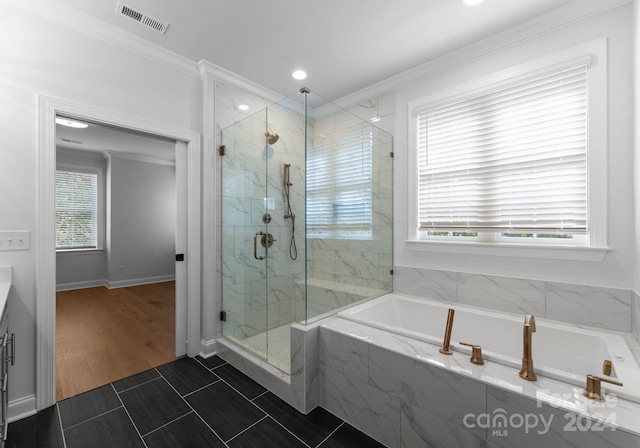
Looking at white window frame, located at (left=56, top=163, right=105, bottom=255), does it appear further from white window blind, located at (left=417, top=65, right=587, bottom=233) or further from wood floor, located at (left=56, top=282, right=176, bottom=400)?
white window blind, located at (left=417, top=65, right=587, bottom=233)

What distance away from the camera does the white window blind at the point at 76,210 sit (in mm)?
5090

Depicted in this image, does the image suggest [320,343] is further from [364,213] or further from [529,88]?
[529,88]

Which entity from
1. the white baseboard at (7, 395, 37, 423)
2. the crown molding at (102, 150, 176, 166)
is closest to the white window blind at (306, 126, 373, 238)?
the white baseboard at (7, 395, 37, 423)

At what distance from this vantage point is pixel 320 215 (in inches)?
88.8

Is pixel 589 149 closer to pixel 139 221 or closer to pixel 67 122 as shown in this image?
pixel 67 122

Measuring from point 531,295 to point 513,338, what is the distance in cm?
34

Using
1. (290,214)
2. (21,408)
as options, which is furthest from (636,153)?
(21,408)

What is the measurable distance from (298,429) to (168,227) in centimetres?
547

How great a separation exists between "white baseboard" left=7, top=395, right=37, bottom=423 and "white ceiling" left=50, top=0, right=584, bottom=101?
2.49m

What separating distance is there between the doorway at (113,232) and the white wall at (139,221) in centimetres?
2

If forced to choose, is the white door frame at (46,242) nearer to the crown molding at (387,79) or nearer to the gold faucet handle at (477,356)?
the crown molding at (387,79)

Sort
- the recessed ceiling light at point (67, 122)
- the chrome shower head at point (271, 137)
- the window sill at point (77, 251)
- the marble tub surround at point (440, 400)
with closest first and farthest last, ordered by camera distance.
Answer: the marble tub surround at point (440, 400) < the recessed ceiling light at point (67, 122) < the chrome shower head at point (271, 137) < the window sill at point (77, 251)

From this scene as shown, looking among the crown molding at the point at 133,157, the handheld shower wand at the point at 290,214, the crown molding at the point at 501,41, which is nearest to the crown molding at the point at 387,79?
the crown molding at the point at 501,41

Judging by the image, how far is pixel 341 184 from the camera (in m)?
2.42
